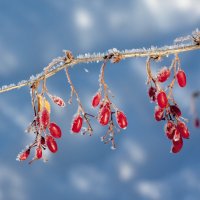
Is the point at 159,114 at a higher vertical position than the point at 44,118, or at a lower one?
higher

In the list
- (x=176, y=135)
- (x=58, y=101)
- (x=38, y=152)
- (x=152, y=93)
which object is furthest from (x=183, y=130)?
(x=38, y=152)

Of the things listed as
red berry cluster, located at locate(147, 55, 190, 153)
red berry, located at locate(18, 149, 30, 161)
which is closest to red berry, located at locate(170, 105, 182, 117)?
red berry cluster, located at locate(147, 55, 190, 153)

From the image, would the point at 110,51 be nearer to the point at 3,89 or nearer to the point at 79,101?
the point at 79,101

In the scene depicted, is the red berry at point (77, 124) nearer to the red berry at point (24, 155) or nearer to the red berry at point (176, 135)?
the red berry at point (24, 155)

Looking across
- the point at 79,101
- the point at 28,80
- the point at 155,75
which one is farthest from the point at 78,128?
the point at 155,75

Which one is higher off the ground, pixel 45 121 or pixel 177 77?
pixel 177 77

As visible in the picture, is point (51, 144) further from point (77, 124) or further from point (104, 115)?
point (104, 115)

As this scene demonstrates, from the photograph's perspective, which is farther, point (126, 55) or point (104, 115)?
point (104, 115)

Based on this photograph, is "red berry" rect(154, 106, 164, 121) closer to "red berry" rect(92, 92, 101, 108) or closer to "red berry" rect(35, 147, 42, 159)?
"red berry" rect(92, 92, 101, 108)
